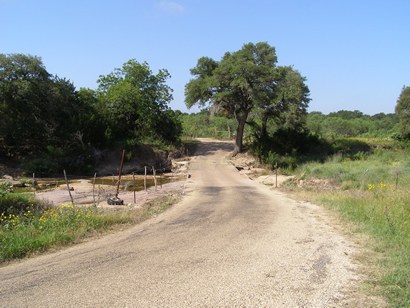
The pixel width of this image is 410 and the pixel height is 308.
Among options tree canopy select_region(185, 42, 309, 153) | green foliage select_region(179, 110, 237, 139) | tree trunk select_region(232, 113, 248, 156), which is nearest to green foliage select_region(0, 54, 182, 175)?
tree canopy select_region(185, 42, 309, 153)

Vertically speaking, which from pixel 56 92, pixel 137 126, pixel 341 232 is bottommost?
pixel 341 232

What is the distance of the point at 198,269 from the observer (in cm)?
696

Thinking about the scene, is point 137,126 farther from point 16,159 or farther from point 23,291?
point 23,291

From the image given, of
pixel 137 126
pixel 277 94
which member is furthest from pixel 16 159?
pixel 277 94

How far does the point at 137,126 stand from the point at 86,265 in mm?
35906

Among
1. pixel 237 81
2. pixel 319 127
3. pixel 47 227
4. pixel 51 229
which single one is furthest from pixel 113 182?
pixel 319 127

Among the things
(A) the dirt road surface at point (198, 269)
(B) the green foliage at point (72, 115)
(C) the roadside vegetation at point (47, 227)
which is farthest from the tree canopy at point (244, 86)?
(A) the dirt road surface at point (198, 269)

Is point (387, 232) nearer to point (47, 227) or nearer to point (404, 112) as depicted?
point (47, 227)

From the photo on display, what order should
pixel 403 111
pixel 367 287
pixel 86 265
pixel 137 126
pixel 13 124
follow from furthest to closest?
pixel 403 111 → pixel 137 126 → pixel 13 124 → pixel 86 265 → pixel 367 287

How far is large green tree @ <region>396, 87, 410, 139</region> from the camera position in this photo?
50438 mm

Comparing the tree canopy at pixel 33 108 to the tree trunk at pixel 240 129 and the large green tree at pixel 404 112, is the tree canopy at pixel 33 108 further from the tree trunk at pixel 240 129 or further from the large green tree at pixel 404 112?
the large green tree at pixel 404 112

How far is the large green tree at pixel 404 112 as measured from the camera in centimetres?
5044

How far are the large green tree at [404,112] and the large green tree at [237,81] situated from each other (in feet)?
67.1

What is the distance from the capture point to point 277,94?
124ft
